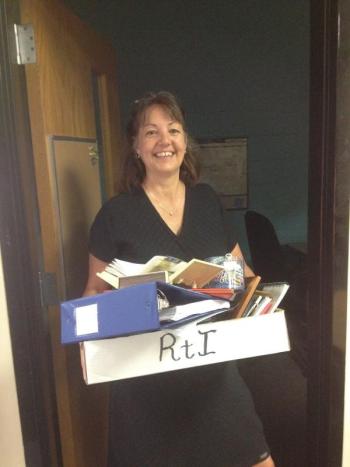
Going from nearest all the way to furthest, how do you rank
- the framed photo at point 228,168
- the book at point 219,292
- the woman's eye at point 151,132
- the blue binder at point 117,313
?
the blue binder at point 117,313
the book at point 219,292
the woman's eye at point 151,132
the framed photo at point 228,168

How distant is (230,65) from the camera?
8.71ft

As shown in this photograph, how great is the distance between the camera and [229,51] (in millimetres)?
2639

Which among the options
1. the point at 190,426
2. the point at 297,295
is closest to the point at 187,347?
the point at 190,426

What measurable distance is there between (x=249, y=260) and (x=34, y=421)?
6.92 feet

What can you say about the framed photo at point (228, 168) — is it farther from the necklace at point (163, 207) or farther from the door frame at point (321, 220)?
the door frame at point (321, 220)

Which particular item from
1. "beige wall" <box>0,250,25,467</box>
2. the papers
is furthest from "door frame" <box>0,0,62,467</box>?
the papers

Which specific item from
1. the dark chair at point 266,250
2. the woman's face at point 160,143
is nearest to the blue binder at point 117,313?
the woman's face at point 160,143

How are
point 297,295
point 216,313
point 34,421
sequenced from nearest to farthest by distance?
point 216,313 < point 34,421 < point 297,295

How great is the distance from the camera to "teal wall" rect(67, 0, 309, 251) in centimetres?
258

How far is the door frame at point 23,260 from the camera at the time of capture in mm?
935

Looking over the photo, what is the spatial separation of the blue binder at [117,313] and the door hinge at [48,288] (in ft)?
1.03

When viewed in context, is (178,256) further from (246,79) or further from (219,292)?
(246,79)

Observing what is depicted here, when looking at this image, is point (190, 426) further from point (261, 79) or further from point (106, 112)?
point (261, 79)

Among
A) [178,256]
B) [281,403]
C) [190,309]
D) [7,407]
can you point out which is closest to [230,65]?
[178,256]
